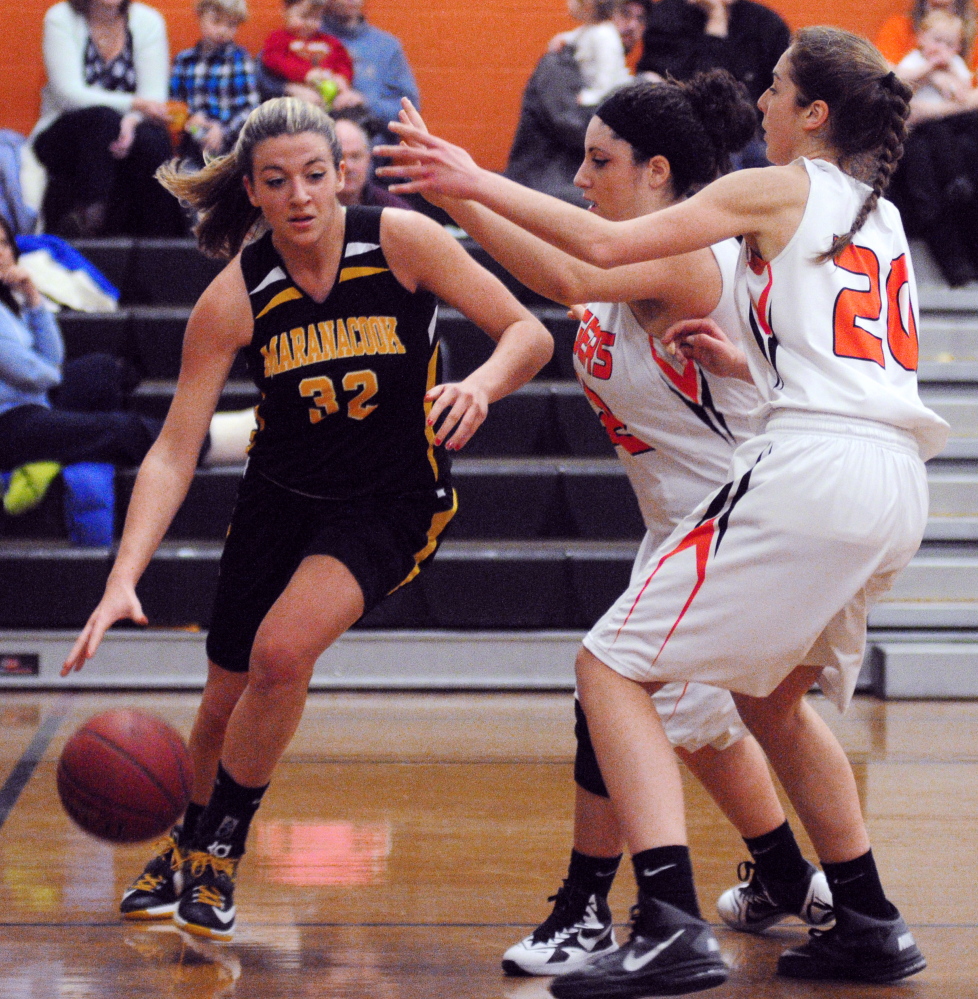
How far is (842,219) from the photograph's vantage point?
221 cm

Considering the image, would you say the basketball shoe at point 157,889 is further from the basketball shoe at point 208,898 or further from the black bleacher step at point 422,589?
the black bleacher step at point 422,589

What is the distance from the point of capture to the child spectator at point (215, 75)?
657 centimetres

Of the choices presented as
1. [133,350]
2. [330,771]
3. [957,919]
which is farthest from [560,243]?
[133,350]

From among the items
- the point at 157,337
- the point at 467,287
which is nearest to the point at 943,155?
the point at 157,337

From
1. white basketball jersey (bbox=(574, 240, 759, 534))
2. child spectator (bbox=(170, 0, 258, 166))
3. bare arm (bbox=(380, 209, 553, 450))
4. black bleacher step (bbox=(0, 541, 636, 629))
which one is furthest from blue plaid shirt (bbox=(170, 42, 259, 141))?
white basketball jersey (bbox=(574, 240, 759, 534))

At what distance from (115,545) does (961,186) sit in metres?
4.01

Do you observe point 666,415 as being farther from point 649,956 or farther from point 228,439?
point 228,439

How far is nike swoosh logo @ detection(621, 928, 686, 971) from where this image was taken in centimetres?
210

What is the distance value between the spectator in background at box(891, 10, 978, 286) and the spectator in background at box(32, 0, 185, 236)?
3.39m

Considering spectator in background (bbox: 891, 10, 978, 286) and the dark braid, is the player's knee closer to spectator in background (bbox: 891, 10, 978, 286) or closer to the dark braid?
the dark braid

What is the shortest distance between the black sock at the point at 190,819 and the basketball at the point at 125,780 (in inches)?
12.0

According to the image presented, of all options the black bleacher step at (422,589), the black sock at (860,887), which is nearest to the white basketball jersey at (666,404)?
the black sock at (860,887)

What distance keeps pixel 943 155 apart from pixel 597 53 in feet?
5.42

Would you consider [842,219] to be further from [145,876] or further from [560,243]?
[145,876]
